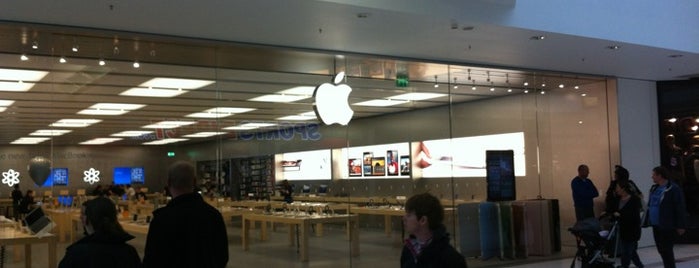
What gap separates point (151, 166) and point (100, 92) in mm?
1036

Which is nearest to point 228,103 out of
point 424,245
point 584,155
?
point 424,245

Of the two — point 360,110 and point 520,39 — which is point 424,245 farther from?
point 360,110

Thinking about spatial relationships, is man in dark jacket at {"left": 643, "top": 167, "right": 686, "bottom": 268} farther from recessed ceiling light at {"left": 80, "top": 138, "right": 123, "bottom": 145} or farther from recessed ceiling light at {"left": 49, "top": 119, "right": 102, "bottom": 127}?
recessed ceiling light at {"left": 49, "top": 119, "right": 102, "bottom": 127}

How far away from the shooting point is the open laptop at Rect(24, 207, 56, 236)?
660cm

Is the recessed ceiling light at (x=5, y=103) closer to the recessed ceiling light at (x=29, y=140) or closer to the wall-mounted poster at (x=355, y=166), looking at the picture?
the recessed ceiling light at (x=29, y=140)

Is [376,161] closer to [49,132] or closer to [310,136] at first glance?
[310,136]

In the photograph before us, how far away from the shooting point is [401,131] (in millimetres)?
10430

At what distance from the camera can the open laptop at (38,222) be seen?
6600 millimetres

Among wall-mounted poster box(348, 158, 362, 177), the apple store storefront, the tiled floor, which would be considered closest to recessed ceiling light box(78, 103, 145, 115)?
the apple store storefront

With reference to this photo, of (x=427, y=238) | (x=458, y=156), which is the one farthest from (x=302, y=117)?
(x=427, y=238)

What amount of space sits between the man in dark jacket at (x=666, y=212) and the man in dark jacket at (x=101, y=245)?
6594 mm

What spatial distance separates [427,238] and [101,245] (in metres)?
1.40

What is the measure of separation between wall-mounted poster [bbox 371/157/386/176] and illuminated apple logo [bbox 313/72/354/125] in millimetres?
1077

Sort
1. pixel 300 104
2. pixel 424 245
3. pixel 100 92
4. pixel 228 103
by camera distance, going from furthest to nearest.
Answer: pixel 300 104 → pixel 228 103 → pixel 100 92 → pixel 424 245
